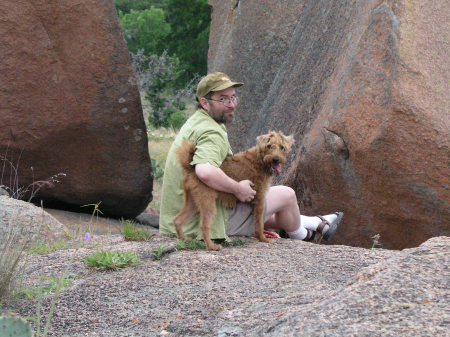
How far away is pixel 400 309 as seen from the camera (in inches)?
81.6

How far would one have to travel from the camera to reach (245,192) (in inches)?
163

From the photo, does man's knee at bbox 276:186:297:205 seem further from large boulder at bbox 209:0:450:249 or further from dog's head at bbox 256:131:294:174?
large boulder at bbox 209:0:450:249

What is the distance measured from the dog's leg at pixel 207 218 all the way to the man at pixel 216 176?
14 cm

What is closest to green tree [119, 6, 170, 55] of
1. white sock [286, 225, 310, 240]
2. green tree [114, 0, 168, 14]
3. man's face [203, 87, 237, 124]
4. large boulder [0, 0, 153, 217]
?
green tree [114, 0, 168, 14]

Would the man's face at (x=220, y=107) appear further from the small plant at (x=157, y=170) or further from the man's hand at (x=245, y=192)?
the small plant at (x=157, y=170)

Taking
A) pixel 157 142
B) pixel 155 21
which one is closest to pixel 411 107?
pixel 157 142

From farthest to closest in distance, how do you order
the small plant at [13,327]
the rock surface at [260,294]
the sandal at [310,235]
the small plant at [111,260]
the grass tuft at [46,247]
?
1. the sandal at [310,235]
2. the grass tuft at [46,247]
3. the small plant at [111,260]
4. the rock surface at [260,294]
5. the small plant at [13,327]

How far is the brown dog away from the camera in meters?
3.97

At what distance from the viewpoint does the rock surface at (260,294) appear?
2062 mm

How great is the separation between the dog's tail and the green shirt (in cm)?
5

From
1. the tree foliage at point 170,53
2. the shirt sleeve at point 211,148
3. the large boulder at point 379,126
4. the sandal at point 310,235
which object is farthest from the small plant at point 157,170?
the shirt sleeve at point 211,148

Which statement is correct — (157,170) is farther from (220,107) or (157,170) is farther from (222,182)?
(222,182)

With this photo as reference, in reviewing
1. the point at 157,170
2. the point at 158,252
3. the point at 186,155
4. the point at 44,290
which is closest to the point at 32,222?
the point at 158,252

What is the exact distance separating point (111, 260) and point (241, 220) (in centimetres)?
135
